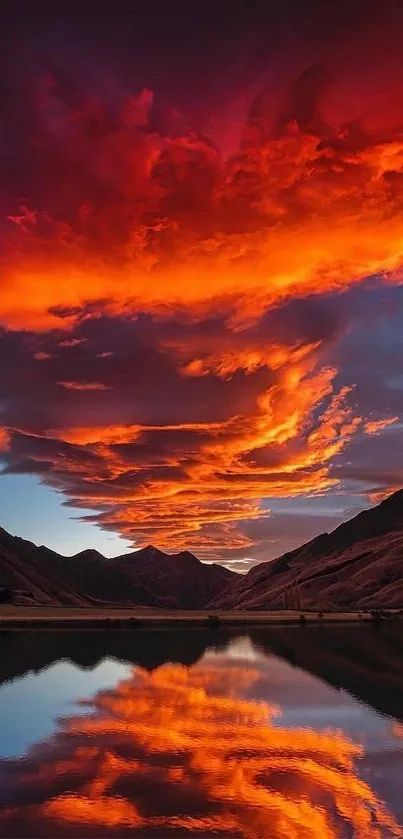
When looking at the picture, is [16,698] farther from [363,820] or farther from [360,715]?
[363,820]

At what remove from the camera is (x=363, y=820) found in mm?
19562

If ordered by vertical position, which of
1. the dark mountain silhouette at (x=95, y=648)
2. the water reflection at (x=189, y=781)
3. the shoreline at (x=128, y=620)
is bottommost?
the water reflection at (x=189, y=781)

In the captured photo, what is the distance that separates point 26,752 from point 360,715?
19515 mm

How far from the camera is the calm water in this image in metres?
19.7

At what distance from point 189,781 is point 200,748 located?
5.33 meters

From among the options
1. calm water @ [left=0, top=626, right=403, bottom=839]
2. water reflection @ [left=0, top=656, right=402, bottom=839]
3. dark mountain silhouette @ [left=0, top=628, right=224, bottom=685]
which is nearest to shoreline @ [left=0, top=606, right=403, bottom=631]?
dark mountain silhouette @ [left=0, top=628, right=224, bottom=685]

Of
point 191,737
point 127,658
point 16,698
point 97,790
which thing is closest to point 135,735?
point 191,737

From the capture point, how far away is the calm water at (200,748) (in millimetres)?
19703

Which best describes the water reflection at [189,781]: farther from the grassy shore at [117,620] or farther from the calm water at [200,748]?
the grassy shore at [117,620]

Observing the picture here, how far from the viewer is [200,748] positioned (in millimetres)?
28734

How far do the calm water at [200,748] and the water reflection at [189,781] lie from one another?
63mm

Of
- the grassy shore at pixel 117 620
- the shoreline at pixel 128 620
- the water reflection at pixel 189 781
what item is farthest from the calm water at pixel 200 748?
the grassy shore at pixel 117 620

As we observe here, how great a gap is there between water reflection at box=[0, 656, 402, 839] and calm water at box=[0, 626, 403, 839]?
0.06 metres

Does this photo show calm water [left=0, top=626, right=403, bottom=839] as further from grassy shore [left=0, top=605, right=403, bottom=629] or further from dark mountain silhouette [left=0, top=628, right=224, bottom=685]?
grassy shore [left=0, top=605, right=403, bottom=629]
